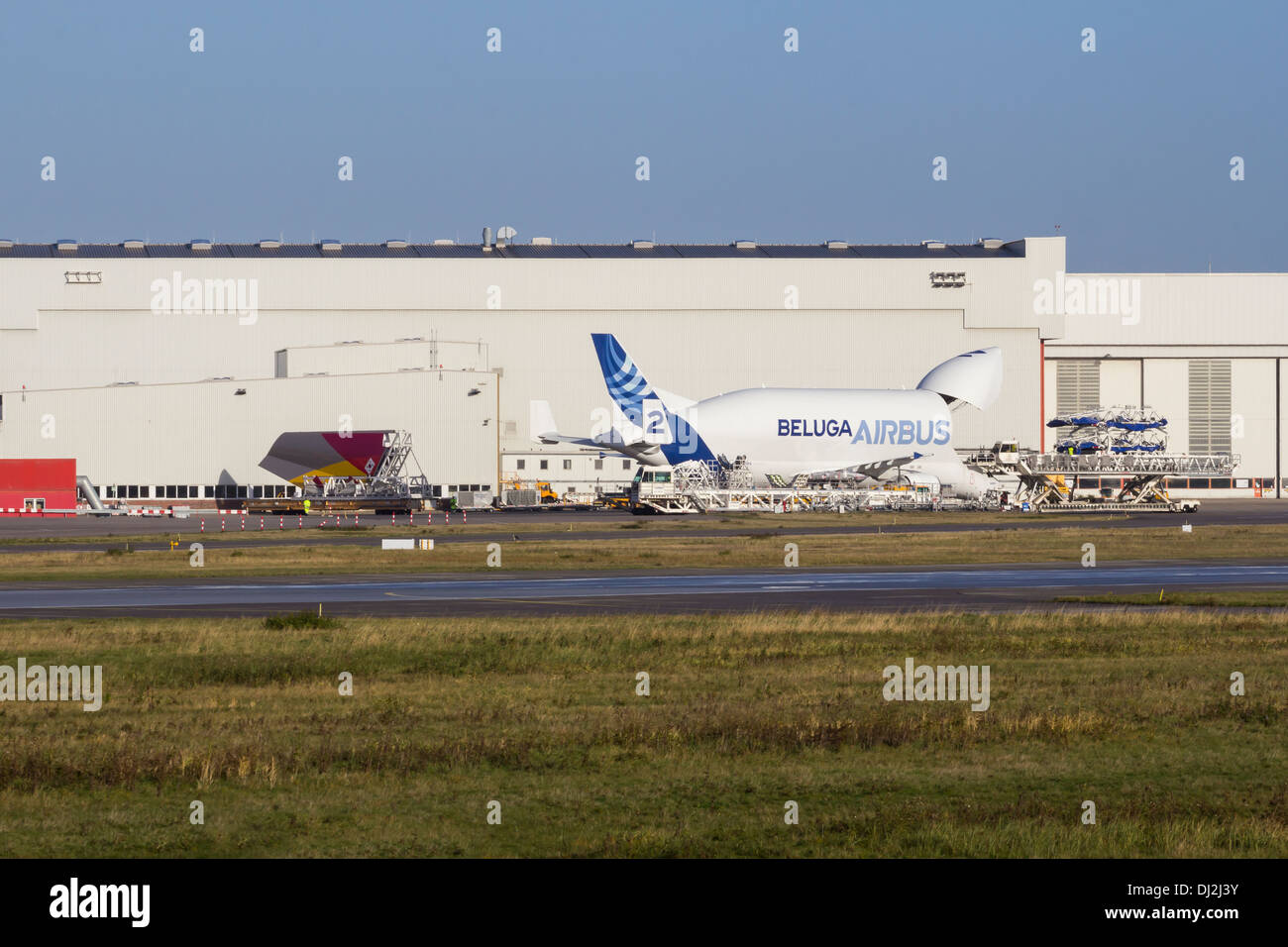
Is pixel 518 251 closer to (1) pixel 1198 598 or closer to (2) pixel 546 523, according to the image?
(2) pixel 546 523

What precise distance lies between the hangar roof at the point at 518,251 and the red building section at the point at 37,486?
1066 inches

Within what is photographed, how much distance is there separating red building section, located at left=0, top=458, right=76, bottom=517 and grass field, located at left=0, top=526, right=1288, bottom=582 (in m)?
38.9

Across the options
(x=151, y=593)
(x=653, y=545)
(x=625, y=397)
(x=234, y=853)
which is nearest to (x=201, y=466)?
(x=625, y=397)

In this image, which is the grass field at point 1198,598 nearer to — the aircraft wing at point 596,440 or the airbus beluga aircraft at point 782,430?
the aircraft wing at point 596,440

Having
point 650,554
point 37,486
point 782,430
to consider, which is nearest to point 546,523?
point 650,554

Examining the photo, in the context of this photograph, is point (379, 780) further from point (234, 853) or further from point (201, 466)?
point (201, 466)

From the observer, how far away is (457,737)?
15.7 m

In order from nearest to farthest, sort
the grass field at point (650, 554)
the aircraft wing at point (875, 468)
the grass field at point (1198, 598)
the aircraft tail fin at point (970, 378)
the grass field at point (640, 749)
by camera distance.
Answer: the grass field at point (640, 749) → the grass field at point (1198, 598) → the grass field at point (650, 554) → the aircraft wing at point (875, 468) → the aircraft tail fin at point (970, 378)

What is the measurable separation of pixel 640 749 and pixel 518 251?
342 feet

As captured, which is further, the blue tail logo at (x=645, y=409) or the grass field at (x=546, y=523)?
the blue tail logo at (x=645, y=409)

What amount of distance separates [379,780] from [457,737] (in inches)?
85.6

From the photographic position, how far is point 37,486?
293ft

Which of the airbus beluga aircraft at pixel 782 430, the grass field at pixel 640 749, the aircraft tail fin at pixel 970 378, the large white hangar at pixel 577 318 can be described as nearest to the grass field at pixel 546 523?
the airbus beluga aircraft at pixel 782 430

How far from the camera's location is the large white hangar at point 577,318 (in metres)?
107
